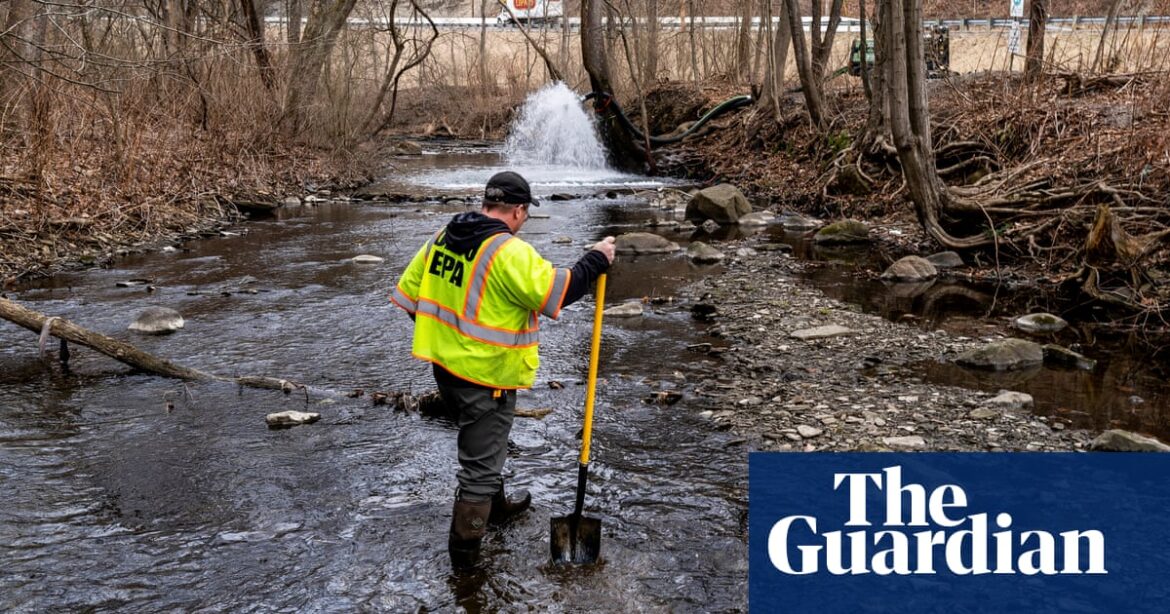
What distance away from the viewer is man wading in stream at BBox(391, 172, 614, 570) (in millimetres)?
4339

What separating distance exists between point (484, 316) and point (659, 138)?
22.3 metres

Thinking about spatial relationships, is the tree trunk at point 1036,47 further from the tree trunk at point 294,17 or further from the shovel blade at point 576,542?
the tree trunk at point 294,17

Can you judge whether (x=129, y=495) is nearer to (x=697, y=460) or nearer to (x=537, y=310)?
(x=537, y=310)

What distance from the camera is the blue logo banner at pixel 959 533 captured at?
14.2ft

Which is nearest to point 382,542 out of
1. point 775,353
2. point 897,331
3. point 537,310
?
point 537,310

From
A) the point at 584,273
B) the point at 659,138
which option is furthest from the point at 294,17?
the point at 584,273

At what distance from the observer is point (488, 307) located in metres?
4.39

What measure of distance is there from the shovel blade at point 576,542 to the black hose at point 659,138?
2103 centimetres

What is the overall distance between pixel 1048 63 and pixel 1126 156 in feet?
10.1

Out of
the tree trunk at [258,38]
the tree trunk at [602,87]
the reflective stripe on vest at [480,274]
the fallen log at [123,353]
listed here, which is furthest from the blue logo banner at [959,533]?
the tree trunk at [602,87]

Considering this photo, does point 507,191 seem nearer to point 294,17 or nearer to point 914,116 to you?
point 914,116

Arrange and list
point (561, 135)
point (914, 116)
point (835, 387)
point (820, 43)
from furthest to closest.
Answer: point (561, 135) → point (820, 43) → point (914, 116) → point (835, 387)

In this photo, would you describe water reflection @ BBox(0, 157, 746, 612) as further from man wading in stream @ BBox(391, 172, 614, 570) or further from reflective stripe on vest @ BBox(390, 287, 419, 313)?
reflective stripe on vest @ BBox(390, 287, 419, 313)

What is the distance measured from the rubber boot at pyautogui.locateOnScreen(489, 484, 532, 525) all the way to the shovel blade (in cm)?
40
